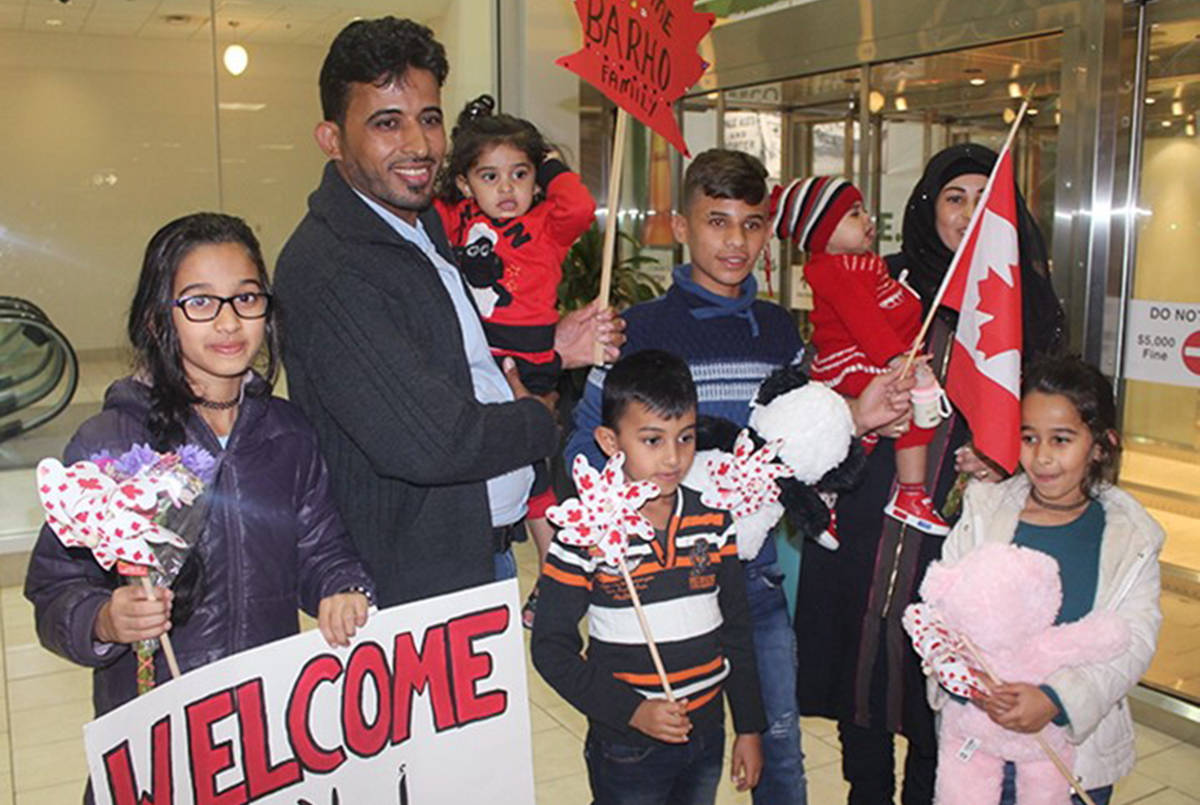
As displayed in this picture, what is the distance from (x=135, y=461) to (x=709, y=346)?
118 centimetres

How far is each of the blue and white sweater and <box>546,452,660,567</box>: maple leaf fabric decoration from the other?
346 millimetres

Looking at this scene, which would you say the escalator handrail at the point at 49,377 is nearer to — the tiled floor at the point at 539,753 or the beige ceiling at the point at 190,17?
the beige ceiling at the point at 190,17

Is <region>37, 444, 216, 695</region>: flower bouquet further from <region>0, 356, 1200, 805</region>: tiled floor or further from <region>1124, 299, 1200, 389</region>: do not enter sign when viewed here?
<region>1124, 299, 1200, 389</region>: do not enter sign

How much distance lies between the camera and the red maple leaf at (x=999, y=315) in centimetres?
213

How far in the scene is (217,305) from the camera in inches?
67.3

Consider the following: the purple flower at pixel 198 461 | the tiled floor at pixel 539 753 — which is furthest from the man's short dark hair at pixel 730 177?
the tiled floor at pixel 539 753

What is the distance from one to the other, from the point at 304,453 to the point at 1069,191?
3271 millimetres

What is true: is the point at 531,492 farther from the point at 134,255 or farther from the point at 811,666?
the point at 134,255

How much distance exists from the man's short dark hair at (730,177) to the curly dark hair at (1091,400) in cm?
68

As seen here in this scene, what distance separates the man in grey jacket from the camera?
5.60 feet

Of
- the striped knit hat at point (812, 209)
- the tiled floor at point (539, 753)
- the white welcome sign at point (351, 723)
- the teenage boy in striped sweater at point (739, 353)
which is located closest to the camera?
the white welcome sign at point (351, 723)

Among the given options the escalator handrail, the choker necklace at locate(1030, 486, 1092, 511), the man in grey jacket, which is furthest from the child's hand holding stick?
the escalator handrail

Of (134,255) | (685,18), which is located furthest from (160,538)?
(134,255)

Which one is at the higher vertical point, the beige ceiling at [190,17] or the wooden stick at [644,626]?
the beige ceiling at [190,17]
